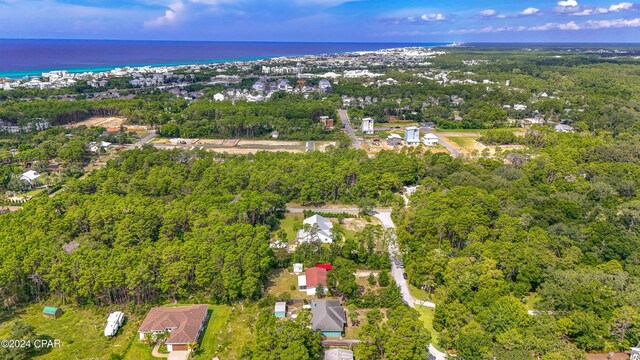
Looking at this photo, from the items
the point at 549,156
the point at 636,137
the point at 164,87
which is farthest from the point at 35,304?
the point at 164,87

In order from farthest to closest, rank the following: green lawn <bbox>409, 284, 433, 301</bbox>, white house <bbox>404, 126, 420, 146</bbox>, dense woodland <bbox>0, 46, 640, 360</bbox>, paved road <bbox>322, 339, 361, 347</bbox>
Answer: white house <bbox>404, 126, 420, 146</bbox>, green lawn <bbox>409, 284, 433, 301</bbox>, paved road <bbox>322, 339, 361, 347</bbox>, dense woodland <bbox>0, 46, 640, 360</bbox>

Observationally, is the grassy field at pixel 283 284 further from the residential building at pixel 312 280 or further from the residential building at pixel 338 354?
the residential building at pixel 338 354

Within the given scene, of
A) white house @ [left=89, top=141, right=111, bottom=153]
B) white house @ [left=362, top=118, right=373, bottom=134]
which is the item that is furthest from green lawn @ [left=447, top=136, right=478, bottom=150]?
white house @ [left=89, top=141, right=111, bottom=153]

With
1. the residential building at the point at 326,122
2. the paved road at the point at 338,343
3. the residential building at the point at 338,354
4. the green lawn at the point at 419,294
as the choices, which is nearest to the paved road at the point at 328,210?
the green lawn at the point at 419,294

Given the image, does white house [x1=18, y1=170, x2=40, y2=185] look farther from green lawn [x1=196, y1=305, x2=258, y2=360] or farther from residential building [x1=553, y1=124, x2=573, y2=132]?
residential building [x1=553, y1=124, x2=573, y2=132]

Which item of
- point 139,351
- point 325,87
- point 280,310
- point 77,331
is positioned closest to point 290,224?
point 280,310

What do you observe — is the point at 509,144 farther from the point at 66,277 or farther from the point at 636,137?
the point at 66,277

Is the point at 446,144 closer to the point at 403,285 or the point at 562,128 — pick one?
the point at 562,128
